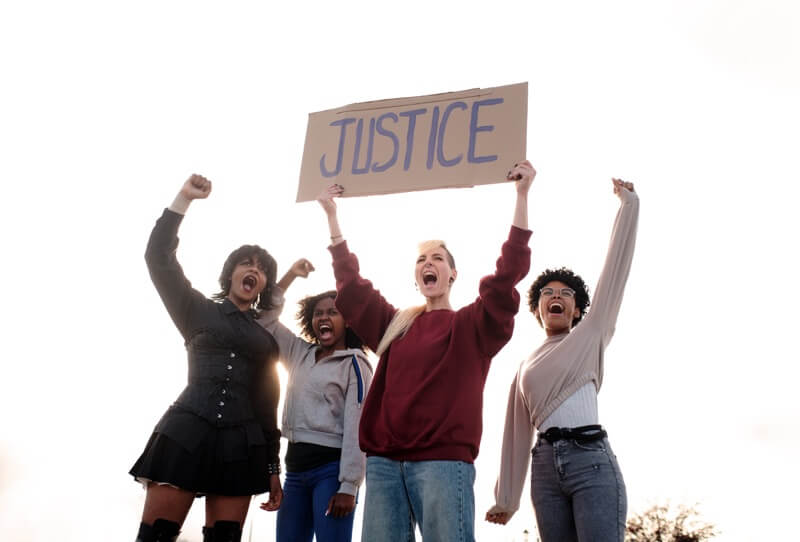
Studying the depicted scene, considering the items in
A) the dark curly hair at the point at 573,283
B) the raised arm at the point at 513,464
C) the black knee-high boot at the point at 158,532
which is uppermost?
the dark curly hair at the point at 573,283

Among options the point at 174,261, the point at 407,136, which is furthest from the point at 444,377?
the point at 174,261

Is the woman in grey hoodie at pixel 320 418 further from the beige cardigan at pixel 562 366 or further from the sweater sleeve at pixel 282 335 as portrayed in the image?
the beige cardigan at pixel 562 366

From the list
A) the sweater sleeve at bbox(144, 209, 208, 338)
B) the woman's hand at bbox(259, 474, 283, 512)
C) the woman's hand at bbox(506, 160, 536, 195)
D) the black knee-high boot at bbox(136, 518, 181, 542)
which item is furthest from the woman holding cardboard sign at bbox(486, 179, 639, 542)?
the sweater sleeve at bbox(144, 209, 208, 338)

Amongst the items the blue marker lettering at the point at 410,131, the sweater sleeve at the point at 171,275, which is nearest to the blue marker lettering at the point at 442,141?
the blue marker lettering at the point at 410,131

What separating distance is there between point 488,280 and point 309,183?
136 cm

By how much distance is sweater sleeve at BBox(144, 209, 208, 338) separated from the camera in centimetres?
403

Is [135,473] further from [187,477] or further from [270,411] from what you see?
[270,411]

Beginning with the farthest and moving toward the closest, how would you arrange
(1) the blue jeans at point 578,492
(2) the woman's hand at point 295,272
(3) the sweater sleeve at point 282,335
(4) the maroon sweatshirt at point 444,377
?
(2) the woman's hand at point 295,272 < (3) the sweater sleeve at point 282,335 < (1) the blue jeans at point 578,492 < (4) the maroon sweatshirt at point 444,377

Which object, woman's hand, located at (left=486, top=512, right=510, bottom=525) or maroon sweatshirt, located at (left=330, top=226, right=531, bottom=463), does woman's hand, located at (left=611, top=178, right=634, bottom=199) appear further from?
woman's hand, located at (left=486, top=512, right=510, bottom=525)

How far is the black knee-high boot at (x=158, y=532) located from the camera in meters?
3.53

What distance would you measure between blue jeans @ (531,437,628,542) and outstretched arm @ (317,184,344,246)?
155 cm

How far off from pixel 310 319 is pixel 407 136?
4.75ft

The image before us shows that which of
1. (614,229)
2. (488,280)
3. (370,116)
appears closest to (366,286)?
(488,280)

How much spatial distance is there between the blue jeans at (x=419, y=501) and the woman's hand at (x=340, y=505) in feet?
2.16
